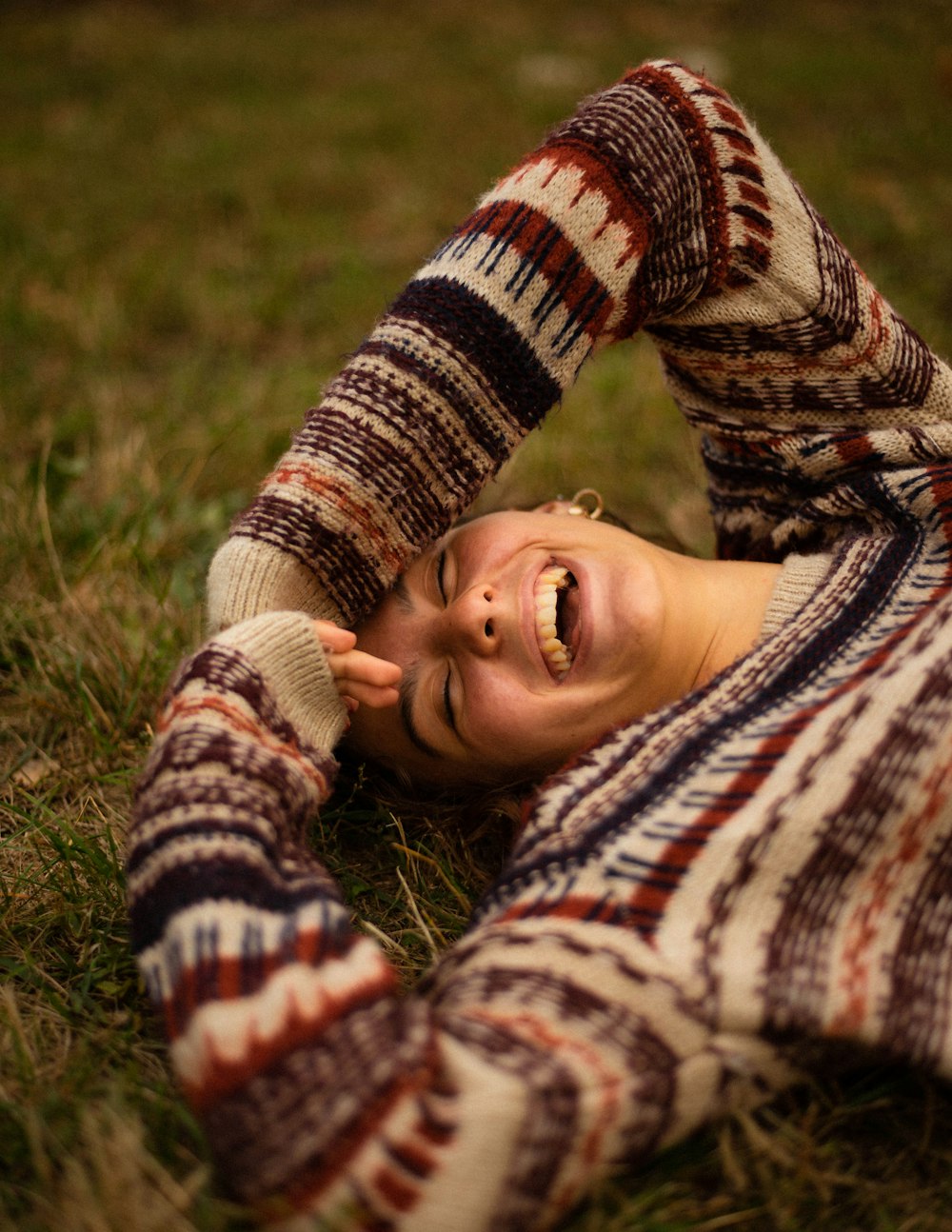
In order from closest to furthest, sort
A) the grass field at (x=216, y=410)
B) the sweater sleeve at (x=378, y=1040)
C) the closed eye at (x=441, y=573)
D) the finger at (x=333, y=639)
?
the sweater sleeve at (x=378, y=1040)
the grass field at (x=216, y=410)
the finger at (x=333, y=639)
the closed eye at (x=441, y=573)

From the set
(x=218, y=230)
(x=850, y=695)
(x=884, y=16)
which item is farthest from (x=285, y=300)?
(x=884, y=16)

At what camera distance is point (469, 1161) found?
1016mm

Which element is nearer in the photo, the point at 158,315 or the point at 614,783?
the point at 614,783

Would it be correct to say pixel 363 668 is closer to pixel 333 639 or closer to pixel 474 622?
pixel 333 639

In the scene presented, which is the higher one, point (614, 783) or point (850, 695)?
point (850, 695)

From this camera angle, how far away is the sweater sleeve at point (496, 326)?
165cm

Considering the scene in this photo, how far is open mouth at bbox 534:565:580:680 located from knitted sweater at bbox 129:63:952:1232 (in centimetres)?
19

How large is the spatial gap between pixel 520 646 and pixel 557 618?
0.39 ft

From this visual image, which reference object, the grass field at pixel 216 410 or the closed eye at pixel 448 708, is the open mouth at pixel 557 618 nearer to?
the closed eye at pixel 448 708

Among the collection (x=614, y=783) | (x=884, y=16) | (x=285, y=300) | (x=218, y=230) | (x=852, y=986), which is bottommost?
(x=852, y=986)

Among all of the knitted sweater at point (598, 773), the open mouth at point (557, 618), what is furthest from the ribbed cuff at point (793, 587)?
the open mouth at point (557, 618)

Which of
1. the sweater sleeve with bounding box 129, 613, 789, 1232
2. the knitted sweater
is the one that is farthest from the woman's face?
the sweater sleeve with bounding box 129, 613, 789, 1232

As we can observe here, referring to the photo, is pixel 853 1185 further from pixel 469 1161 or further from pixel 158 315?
pixel 158 315

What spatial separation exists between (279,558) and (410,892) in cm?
59
